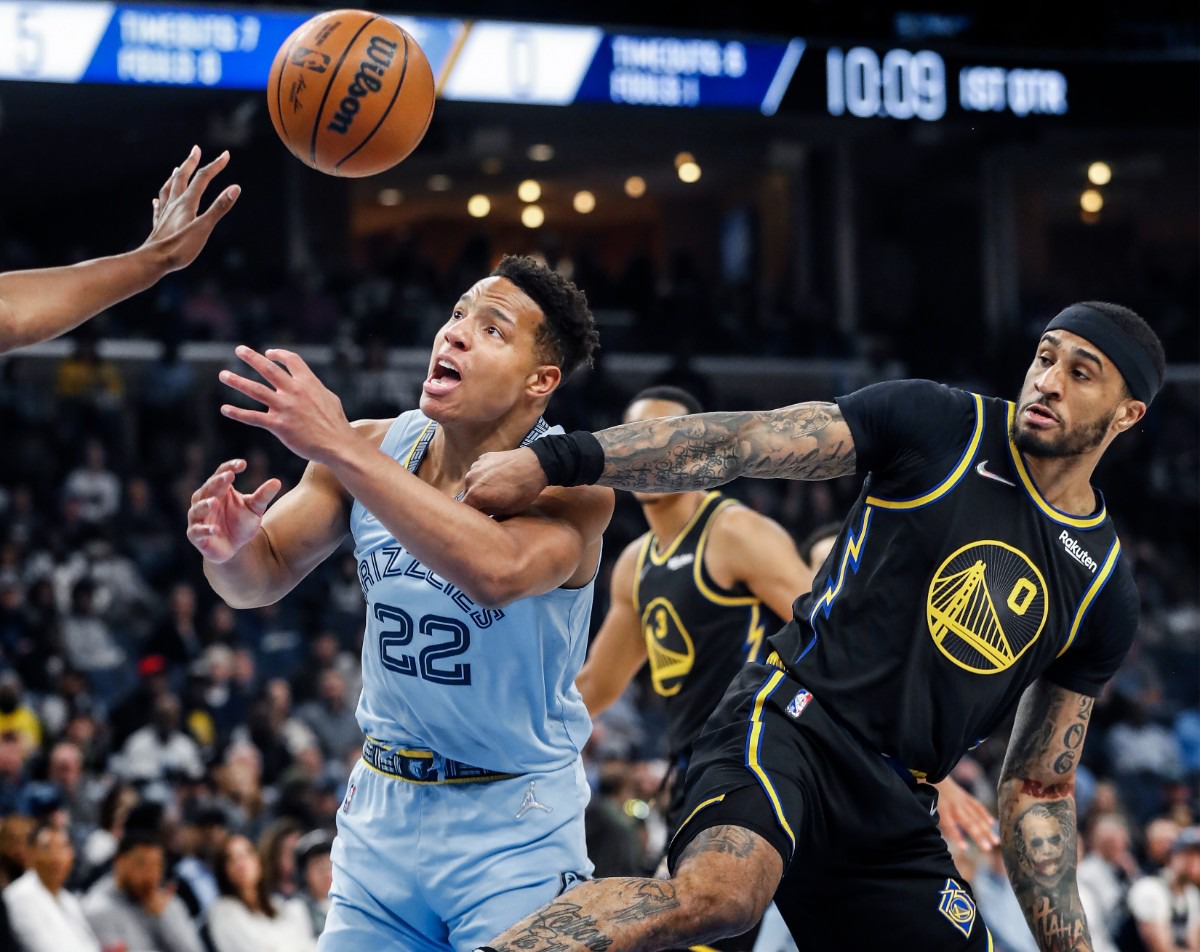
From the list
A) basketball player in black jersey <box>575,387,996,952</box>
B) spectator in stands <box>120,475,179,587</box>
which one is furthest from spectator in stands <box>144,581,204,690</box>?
basketball player in black jersey <box>575,387,996,952</box>

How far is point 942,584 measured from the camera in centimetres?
392

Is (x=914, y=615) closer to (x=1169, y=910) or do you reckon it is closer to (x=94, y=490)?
(x=1169, y=910)

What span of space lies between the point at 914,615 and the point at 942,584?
0.10m

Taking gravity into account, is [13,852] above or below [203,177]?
below

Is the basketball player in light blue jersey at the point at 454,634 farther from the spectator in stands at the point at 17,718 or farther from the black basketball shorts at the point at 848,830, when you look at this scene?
the spectator in stands at the point at 17,718

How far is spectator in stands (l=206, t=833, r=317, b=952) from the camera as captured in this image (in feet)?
25.3

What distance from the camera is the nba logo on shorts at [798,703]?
3953 millimetres

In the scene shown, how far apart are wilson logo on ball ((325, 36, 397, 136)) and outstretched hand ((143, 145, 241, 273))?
1.64 ft

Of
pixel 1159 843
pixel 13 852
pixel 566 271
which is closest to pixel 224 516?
pixel 13 852

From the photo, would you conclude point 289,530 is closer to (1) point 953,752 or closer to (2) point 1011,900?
(1) point 953,752

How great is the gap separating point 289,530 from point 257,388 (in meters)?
0.67

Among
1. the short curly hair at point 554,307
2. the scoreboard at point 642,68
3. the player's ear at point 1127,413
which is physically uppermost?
the scoreboard at point 642,68

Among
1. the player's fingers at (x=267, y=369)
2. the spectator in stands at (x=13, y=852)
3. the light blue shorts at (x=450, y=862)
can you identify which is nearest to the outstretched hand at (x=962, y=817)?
the light blue shorts at (x=450, y=862)

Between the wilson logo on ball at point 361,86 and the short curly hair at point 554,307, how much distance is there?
0.77 m
